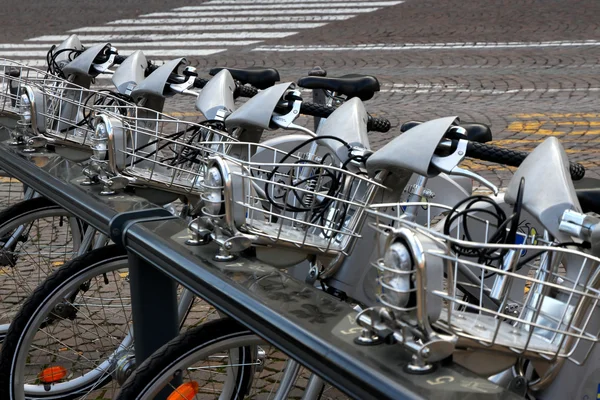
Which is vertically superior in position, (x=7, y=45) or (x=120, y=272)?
(x=120, y=272)

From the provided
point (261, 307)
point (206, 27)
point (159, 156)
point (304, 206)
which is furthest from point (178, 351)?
point (206, 27)

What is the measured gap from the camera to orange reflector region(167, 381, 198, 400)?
2301 mm

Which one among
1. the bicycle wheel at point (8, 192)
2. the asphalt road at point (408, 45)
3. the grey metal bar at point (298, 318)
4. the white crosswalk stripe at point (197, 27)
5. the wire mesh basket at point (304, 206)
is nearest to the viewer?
the grey metal bar at point (298, 318)

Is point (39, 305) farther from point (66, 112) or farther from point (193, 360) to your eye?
point (66, 112)

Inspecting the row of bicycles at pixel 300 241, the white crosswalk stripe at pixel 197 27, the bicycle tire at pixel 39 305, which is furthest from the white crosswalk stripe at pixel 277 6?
the bicycle tire at pixel 39 305

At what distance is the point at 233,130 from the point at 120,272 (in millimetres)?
599

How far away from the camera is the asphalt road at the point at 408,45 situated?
9.12 m

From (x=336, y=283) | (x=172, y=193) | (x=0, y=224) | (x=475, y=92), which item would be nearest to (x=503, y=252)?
(x=336, y=283)

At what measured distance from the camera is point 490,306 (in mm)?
2529

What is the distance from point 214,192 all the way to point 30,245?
6.09ft

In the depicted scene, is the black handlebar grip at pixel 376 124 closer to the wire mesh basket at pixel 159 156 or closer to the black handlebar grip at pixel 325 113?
the black handlebar grip at pixel 325 113

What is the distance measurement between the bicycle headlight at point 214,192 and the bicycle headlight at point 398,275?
2.36 ft

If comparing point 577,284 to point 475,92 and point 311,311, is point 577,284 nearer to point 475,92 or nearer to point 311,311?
point 311,311

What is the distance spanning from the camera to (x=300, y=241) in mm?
2488
